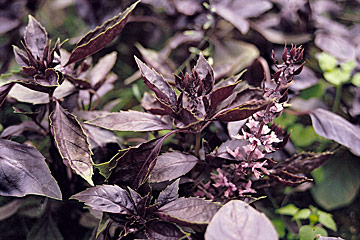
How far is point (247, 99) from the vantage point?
2.55 ft

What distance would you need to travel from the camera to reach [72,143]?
72cm

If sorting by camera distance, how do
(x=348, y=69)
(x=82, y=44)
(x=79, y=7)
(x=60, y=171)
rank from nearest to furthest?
(x=82, y=44) < (x=60, y=171) < (x=348, y=69) < (x=79, y=7)

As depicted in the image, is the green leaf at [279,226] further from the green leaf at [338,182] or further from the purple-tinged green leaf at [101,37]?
the purple-tinged green leaf at [101,37]

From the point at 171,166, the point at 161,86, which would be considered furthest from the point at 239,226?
the point at 161,86

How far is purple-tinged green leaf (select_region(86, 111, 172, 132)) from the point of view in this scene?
0.73m

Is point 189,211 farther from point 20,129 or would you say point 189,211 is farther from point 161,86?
point 20,129

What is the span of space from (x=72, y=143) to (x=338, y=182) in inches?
34.5

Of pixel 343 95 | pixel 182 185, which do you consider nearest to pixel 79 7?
pixel 182 185

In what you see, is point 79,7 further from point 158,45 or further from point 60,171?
point 60,171

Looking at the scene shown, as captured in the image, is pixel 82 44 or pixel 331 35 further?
pixel 331 35

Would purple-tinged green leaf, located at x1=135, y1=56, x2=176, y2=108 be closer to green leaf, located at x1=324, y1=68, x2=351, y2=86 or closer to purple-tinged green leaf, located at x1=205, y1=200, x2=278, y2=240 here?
purple-tinged green leaf, located at x1=205, y1=200, x2=278, y2=240

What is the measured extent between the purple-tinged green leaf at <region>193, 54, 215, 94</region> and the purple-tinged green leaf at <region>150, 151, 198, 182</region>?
0.51 ft

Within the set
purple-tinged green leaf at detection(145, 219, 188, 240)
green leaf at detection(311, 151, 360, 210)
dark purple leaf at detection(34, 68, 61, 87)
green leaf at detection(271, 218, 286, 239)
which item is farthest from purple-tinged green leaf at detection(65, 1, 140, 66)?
green leaf at detection(311, 151, 360, 210)

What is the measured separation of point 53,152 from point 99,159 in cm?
14
